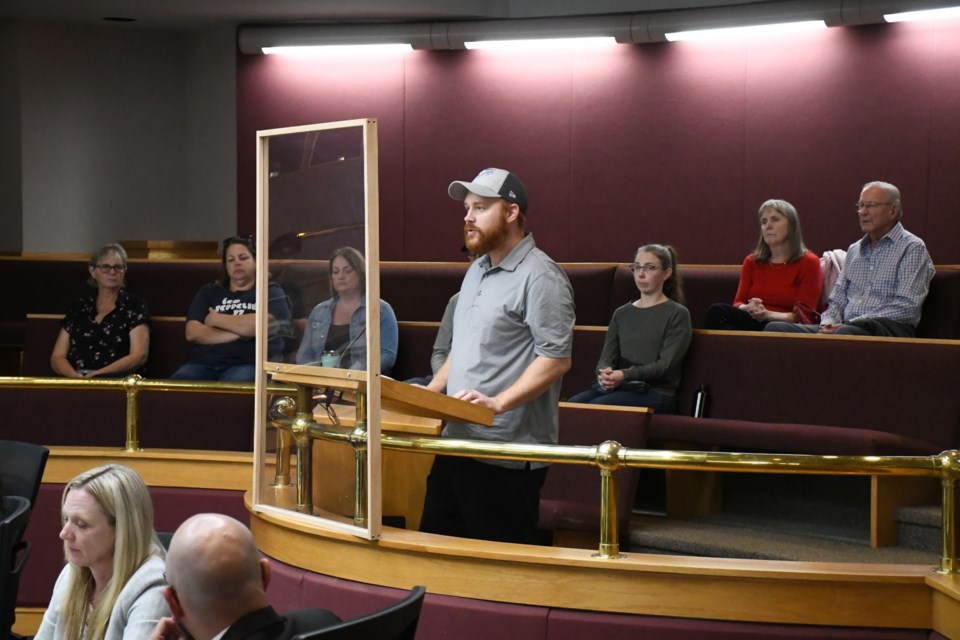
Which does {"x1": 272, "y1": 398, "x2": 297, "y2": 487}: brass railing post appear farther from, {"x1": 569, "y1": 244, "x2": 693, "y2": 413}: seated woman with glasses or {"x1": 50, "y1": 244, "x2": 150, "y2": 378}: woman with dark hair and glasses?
{"x1": 50, "y1": 244, "x2": 150, "y2": 378}: woman with dark hair and glasses

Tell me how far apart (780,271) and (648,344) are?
98 centimetres

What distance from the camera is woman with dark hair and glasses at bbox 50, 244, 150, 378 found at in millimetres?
5512

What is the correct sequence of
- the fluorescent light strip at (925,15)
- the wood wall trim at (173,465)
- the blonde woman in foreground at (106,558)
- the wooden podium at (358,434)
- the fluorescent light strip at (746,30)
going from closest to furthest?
the blonde woman in foreground at (106,558) → the wooden podium at (358,434) → the wood wall trim at (173,465) → the fluorescent light strip at (925,15) → the fluorescent light strip at (746,30)

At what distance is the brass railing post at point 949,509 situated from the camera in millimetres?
2613

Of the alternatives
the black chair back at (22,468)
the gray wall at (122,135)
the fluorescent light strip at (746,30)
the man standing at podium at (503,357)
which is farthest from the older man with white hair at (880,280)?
the gray wall at (122,135)

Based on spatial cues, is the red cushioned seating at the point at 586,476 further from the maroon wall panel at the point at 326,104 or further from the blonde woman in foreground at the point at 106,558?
the maroon wall panel at the point at 326,104

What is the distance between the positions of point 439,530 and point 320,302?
2.09ft

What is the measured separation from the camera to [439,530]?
3.07 metres

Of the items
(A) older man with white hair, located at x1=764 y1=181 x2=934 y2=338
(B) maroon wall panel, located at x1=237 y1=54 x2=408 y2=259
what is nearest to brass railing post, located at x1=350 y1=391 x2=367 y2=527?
(A) older man with white hair, located at x1=764 y1=181 x2=934 y2=338

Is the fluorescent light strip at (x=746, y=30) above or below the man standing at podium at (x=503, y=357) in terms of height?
above

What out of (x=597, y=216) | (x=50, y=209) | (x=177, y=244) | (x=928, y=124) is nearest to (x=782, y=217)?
(x=928, y=124)

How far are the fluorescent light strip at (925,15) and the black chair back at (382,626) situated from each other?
5.20m

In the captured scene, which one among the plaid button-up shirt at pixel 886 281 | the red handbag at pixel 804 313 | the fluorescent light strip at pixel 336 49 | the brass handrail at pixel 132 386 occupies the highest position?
the fluorescent light strip at pixel 336 49

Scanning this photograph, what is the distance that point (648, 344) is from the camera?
187 inches
